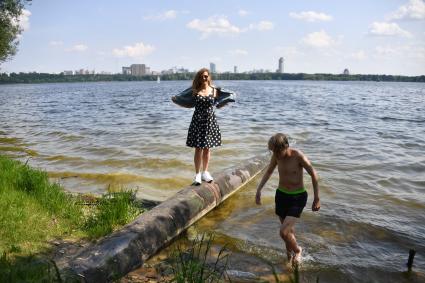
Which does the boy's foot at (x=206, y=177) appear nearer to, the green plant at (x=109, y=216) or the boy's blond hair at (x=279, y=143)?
the green plant at (x=109, y=216)

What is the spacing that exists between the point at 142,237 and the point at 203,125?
262 centimetres

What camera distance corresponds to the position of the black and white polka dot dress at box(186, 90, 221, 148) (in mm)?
6871

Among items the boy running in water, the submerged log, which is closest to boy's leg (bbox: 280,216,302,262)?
the boy running in water

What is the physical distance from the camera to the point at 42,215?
559 cm

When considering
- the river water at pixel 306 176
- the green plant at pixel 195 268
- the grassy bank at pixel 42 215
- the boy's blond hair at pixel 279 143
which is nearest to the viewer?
the green plant at pixel 195 268

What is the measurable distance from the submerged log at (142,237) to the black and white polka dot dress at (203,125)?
79 centimetres

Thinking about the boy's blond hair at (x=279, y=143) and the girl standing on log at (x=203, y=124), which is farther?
the girl standing on log at (x=203, y=124)

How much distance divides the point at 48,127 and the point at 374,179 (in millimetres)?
17051

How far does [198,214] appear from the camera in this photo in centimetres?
629

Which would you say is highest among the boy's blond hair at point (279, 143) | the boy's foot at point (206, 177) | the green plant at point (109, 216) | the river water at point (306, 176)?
the boy's blond hair at point (279, 143)

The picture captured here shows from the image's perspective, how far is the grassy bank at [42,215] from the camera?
190 inches

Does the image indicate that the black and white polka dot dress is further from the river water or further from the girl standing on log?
the river water

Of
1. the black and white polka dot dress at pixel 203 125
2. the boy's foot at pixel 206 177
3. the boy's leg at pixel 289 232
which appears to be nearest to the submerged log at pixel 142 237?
the boy's foot at pixel 206 177

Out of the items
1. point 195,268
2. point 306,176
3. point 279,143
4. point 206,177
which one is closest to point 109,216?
point 206,177
